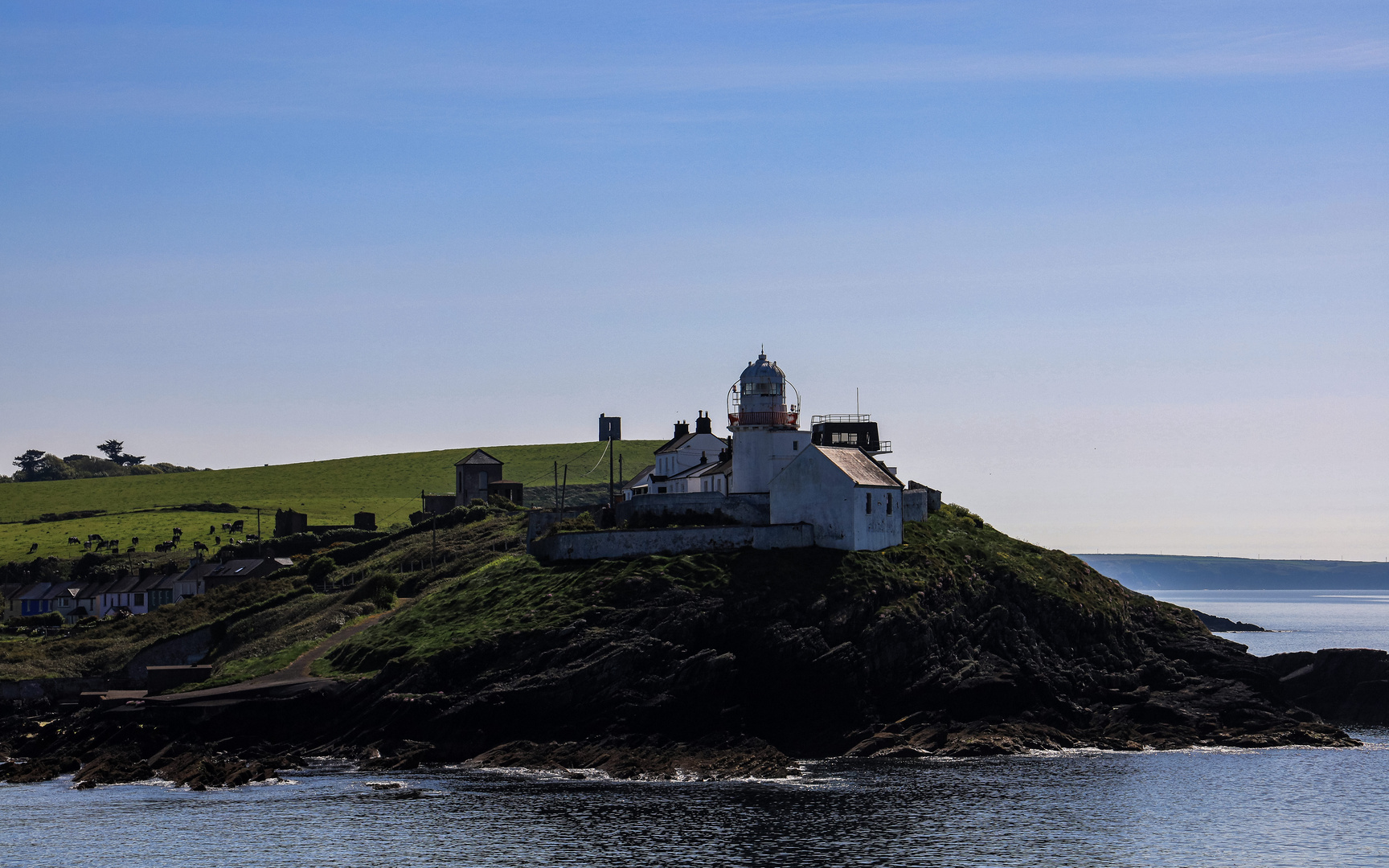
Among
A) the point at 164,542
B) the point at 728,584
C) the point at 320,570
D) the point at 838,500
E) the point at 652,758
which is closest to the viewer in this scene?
the point at 652,758

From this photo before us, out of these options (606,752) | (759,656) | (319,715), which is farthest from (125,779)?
(759,656)

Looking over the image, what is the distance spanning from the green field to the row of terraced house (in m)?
13.1

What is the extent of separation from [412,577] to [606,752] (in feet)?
115

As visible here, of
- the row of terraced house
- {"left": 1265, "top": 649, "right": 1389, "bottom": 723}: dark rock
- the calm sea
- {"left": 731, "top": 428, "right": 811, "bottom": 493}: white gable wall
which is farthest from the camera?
the row of terraced house

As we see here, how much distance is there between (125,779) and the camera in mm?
64375

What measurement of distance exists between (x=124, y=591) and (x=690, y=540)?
67.7m

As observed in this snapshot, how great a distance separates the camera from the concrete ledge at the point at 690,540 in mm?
78938

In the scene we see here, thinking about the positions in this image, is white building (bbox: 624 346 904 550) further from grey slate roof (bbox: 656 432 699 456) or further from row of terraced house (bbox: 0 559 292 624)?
row of terraced house (bbox: 0 559 292 624)

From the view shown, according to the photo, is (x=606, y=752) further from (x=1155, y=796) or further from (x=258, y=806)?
(x=1155, y=796)

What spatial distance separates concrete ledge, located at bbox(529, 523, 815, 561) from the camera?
78938 millimetres

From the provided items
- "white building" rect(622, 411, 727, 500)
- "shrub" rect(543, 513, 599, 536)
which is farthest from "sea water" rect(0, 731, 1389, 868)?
"white building" rect(622, 411, 727, 500)

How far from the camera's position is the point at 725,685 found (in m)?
68.4

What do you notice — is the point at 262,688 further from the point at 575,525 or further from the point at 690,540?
Result: the point at 690,540

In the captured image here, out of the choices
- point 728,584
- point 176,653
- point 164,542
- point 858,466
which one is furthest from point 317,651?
point 164,542
